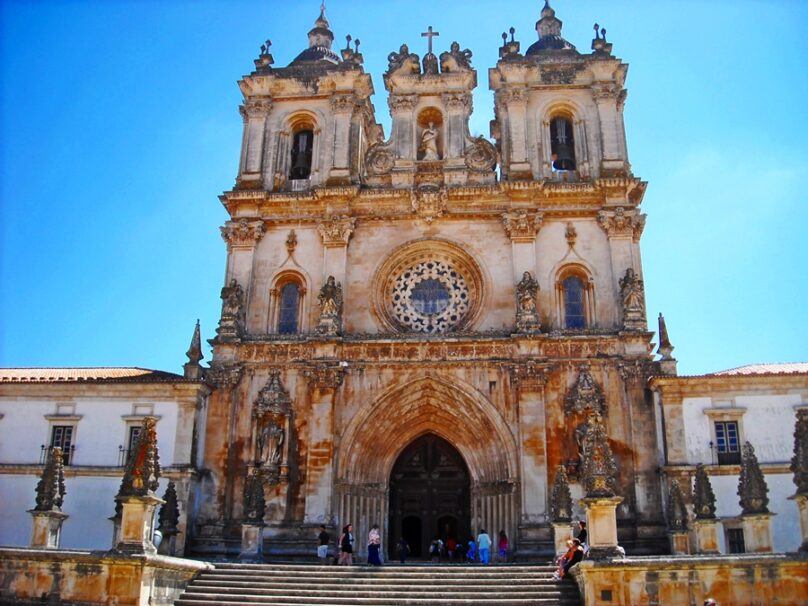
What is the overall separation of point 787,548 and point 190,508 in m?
18.7

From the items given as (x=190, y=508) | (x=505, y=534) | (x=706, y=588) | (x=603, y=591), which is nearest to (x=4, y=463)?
(x=190, y=508)

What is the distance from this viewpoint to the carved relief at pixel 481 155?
1237 inches

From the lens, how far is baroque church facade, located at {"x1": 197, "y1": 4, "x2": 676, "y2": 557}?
2694 cm

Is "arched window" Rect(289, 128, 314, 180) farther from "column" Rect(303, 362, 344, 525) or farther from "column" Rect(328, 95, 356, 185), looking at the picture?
"column" Rect(303, 362, 344, 525)

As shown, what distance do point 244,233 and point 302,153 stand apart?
15.6 feet

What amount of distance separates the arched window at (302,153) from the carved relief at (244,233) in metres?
3.18

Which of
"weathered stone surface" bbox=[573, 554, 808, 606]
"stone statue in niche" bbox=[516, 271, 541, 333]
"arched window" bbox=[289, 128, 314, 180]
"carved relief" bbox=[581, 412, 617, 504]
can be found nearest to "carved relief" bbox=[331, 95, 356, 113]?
"arched window" bbox=[289, 128, 314, 180]

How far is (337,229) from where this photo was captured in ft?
100

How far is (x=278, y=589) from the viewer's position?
19906 mm

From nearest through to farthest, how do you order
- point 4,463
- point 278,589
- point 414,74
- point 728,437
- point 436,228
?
point 278,589 → point 728,437 → point 4,463 → point 436,228 → point 414,74

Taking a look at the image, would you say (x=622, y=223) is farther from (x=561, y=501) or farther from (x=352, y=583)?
A: (x=352, y=583)

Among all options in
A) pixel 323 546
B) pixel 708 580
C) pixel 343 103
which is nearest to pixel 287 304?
pixel 343 103

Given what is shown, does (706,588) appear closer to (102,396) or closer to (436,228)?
(436,228)

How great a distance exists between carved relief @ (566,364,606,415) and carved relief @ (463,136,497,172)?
8976mm
